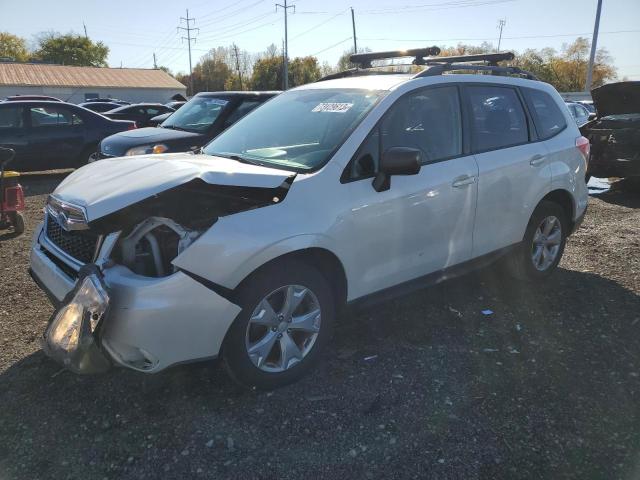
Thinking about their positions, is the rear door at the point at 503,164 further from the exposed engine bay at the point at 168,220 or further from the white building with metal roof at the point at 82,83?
the white building with metal roof at the point at 82,83

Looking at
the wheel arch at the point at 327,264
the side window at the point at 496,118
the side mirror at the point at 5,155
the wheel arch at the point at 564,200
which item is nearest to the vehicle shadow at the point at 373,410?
the wheel arch at the point at 327,264

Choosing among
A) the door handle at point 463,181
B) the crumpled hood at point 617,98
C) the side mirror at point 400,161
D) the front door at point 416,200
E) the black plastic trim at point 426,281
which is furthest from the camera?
the crumpled hood at point 617,98

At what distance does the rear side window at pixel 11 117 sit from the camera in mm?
10203

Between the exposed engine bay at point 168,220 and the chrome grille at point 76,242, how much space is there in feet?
0.62

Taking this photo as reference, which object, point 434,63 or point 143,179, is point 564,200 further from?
point 143,179

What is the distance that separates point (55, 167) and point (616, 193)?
36.4 feet

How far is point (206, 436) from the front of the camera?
265 cm

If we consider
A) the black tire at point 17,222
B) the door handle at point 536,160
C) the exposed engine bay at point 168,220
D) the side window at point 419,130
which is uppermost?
the side window at point 419,130

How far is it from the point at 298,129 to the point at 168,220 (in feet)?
4.42

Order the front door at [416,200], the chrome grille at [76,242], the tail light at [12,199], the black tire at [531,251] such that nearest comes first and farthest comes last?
the chrome grille at [76,242] < the front door at [416,200] < the black tire at [531,251] < the tail light at [12,199]

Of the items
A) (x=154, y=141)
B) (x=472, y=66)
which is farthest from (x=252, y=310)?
(x=154, y=141)

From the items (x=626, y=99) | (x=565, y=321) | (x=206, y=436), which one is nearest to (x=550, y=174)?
(x=565, y=321)

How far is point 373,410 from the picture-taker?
9.43 ft

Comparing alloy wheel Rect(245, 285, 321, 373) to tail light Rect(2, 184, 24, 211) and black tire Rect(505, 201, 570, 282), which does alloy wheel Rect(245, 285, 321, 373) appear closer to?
black tire Rect(505, 201, 570, 282)
